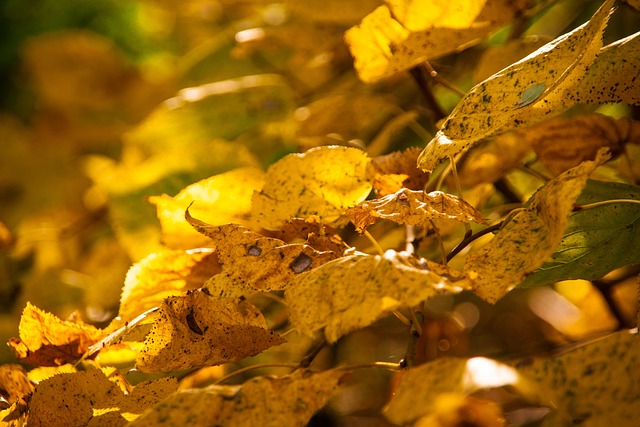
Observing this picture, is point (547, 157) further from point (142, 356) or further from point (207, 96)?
point (207, 96)

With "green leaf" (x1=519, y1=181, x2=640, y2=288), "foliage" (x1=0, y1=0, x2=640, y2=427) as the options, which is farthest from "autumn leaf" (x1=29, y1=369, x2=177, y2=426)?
"green leaf" (x1=519, y1=181, x2=640, y2=288)

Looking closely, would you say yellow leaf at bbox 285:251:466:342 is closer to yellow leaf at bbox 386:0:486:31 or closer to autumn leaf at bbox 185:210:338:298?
autumn leaf at bbox 185:210:338:298

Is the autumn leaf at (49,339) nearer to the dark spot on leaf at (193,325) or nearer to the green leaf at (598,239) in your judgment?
the dark spot on leaf at (193,325)

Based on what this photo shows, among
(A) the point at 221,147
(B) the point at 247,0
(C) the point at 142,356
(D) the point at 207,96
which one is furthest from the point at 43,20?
(C) the point at 142,356

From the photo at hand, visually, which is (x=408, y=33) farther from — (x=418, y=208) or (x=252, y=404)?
(x=252, y=404)

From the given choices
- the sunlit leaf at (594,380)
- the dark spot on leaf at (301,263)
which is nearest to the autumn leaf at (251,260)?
the dark spot on leaf at (301,263)
